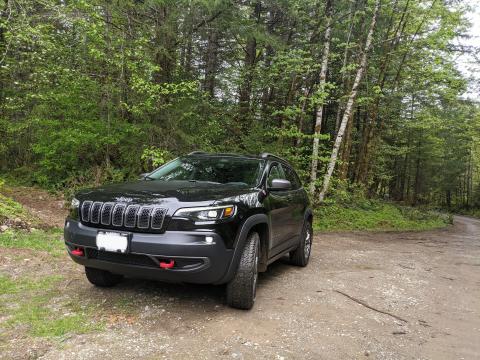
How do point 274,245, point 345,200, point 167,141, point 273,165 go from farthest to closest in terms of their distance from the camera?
1. point 345,200
2. point 167,141
3. point 273,165
4. point 274,245

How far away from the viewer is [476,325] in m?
4.52

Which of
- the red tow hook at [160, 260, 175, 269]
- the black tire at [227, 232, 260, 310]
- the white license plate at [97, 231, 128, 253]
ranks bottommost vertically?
the black tire at [227, 232, 260, 310]

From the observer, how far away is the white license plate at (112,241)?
145 inches

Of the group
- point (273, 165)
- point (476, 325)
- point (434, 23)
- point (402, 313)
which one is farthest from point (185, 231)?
point (434, 23)

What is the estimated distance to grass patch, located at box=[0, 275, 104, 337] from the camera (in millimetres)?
3521

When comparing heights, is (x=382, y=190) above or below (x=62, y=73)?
below

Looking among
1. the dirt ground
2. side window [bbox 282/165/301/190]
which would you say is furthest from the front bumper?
side window [bbox 282/165/301/190]

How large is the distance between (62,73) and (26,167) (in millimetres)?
3874

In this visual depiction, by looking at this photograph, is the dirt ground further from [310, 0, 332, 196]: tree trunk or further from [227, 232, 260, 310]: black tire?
[310, 0, 332, 196]: tree trunk

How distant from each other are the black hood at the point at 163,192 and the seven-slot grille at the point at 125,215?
75 millimetres

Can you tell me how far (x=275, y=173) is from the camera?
18.1ft

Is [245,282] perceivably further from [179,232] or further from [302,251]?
[302,251]

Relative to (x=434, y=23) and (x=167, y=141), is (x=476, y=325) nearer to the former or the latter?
(x=167, y=141)

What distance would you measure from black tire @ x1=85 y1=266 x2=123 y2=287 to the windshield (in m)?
1.35
